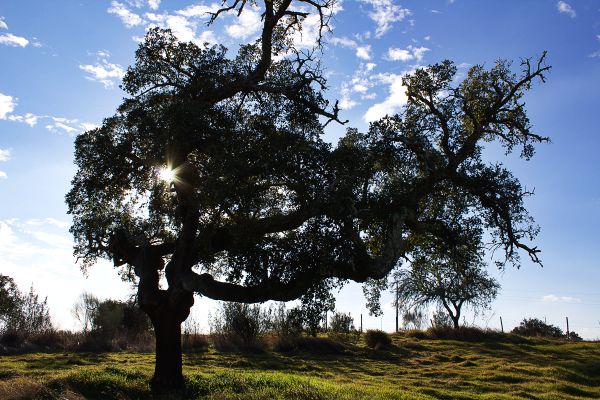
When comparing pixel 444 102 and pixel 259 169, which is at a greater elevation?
pixel 444 102

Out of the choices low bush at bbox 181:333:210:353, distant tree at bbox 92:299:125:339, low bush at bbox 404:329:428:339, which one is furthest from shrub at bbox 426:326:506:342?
distant tree at bbox 92:299:125:339

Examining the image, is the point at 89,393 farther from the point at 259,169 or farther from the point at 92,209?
the point at 259,169

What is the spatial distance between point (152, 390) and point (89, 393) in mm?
2105

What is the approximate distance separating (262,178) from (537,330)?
57.1 meters

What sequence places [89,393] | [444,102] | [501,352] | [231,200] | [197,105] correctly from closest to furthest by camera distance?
1. [231,200]
2. [197,105]
3. [89,393]
4. [444,102]
5. [501,352]

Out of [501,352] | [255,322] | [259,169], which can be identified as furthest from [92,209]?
[501,352]

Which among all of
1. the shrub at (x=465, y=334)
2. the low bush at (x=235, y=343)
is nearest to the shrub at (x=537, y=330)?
the shrub at (x=465, y=334)

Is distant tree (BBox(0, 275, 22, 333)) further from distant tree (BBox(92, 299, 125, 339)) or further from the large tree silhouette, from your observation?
the large tree silhouette

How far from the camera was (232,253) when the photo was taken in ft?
52.4

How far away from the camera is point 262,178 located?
14.6m

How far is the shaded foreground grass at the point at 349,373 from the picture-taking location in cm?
1738

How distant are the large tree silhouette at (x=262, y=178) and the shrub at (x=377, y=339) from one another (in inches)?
951

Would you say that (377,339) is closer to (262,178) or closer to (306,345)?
(306,345)

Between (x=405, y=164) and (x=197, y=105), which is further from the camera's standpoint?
(x=405, y=164)
